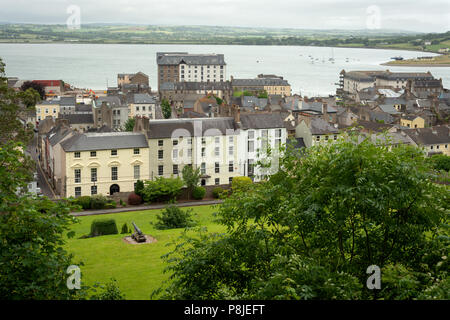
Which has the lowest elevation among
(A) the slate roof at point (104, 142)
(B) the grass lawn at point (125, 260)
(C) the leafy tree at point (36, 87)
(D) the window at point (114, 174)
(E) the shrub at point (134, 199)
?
(E) the shrub at point (134, 199)

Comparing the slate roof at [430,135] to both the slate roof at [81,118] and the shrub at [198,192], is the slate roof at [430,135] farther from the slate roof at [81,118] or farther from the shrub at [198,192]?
the slate roof at [81,118]

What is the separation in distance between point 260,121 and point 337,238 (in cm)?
3500

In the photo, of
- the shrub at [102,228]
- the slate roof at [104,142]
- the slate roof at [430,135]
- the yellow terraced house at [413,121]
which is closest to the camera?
Answer: the shrub at [102,228]

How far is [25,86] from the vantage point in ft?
344

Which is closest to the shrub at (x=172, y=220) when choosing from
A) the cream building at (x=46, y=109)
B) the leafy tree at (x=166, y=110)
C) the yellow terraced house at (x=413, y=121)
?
the yellow terraced house at (x=413, y=121)

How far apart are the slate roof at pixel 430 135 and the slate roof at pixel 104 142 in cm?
3155

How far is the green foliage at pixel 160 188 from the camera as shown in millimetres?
39688

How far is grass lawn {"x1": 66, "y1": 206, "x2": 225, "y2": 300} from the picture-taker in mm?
18595

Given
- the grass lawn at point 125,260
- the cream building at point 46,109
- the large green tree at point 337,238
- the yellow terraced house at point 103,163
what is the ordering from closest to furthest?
the large green tree at point 337,238
the grass lawn at point 125,260
the yellow terraced house at point 103,163
the cream building at point 46,109

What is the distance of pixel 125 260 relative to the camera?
73.8 ft

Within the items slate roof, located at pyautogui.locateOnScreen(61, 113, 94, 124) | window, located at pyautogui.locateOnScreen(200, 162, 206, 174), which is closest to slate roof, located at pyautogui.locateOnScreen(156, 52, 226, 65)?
slate roof, located at pyautogui.locateOnScreen(61, 113, 94, 124)

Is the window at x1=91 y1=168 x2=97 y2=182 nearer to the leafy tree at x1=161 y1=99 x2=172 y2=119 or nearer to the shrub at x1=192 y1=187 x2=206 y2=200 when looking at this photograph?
the shrub at x1=192 y1=187 x2=206 y2=200

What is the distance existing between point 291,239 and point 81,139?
31265 mm
